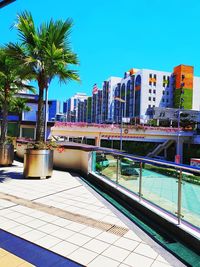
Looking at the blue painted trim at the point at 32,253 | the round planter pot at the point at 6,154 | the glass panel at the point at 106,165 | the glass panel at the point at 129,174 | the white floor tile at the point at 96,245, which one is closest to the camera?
the blue painted trim at the point at 32,253

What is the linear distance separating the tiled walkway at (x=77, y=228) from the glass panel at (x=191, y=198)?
625 mm

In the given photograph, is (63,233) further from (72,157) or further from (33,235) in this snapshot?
(72,157)

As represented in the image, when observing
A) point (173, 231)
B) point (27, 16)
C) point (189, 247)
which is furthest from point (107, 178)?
point (27, 16)

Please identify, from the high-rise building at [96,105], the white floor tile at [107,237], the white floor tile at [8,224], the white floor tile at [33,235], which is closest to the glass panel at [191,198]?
the white floor tile at [107,237]

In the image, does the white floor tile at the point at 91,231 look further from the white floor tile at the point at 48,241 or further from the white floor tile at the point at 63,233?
the white floor tile at the point at 48,241

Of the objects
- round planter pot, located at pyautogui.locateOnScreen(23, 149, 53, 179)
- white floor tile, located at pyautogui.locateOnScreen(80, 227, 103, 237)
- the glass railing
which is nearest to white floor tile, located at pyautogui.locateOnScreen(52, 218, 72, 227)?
white floor tile, located at pyautogui.locateOnScreen(80, 227, 103, 237)

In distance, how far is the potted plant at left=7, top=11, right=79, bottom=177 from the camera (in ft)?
24.1

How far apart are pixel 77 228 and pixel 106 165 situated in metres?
3.32

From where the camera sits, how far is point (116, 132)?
41188 millimetres

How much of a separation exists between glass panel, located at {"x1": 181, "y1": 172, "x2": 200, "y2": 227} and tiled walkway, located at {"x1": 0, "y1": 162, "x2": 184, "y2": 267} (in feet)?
2.05

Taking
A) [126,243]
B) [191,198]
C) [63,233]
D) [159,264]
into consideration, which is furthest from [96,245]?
[191,198]

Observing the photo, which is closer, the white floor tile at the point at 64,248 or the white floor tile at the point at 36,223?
the white floor tile at the point at 64,248

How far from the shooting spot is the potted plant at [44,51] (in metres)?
7.34

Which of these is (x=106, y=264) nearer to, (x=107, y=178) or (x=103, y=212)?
(x=103, y=212)
